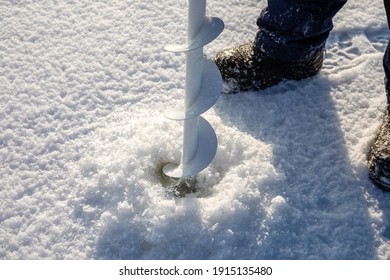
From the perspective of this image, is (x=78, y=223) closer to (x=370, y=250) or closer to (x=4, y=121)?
(x=4, y=121)

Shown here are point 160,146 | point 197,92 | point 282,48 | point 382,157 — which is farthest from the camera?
point 282,48

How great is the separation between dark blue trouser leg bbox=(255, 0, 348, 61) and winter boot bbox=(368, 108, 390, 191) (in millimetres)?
407

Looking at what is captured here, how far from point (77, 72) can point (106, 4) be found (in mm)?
479

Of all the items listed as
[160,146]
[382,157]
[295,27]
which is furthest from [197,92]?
[382,157]

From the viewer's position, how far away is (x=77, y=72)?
6.24 ft

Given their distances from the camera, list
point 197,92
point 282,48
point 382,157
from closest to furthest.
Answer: point 197,92 → point 382,157 → point 282,48

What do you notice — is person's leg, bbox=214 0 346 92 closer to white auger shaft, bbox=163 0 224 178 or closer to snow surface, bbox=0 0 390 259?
snow surface, bbox=0 0 390 259

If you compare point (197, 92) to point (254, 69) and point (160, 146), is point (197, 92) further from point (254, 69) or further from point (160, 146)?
point (254, 69)

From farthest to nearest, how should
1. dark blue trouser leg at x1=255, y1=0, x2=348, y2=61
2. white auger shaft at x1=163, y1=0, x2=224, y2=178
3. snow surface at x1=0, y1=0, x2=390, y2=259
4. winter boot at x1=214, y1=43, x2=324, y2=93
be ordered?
winter boot at x1=214, y1=43, x2=324, y2=93 < dark blue trouser leg at x1=255, y1=0, x2=348, y2=61 < snow surface at x1=0, y1=0, x2=390, y2=259 < white auger shaft at x1=163, y1=0, x2=224, y2=178

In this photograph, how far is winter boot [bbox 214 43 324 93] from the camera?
6.01 feet

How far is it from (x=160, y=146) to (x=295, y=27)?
656 millimetres

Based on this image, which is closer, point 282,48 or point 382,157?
point 382,157

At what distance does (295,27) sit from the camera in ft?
5.44

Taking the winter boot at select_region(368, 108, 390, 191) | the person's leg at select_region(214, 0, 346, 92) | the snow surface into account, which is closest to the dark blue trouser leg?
the person's leg at select_region(214, 0, 346, 92)
